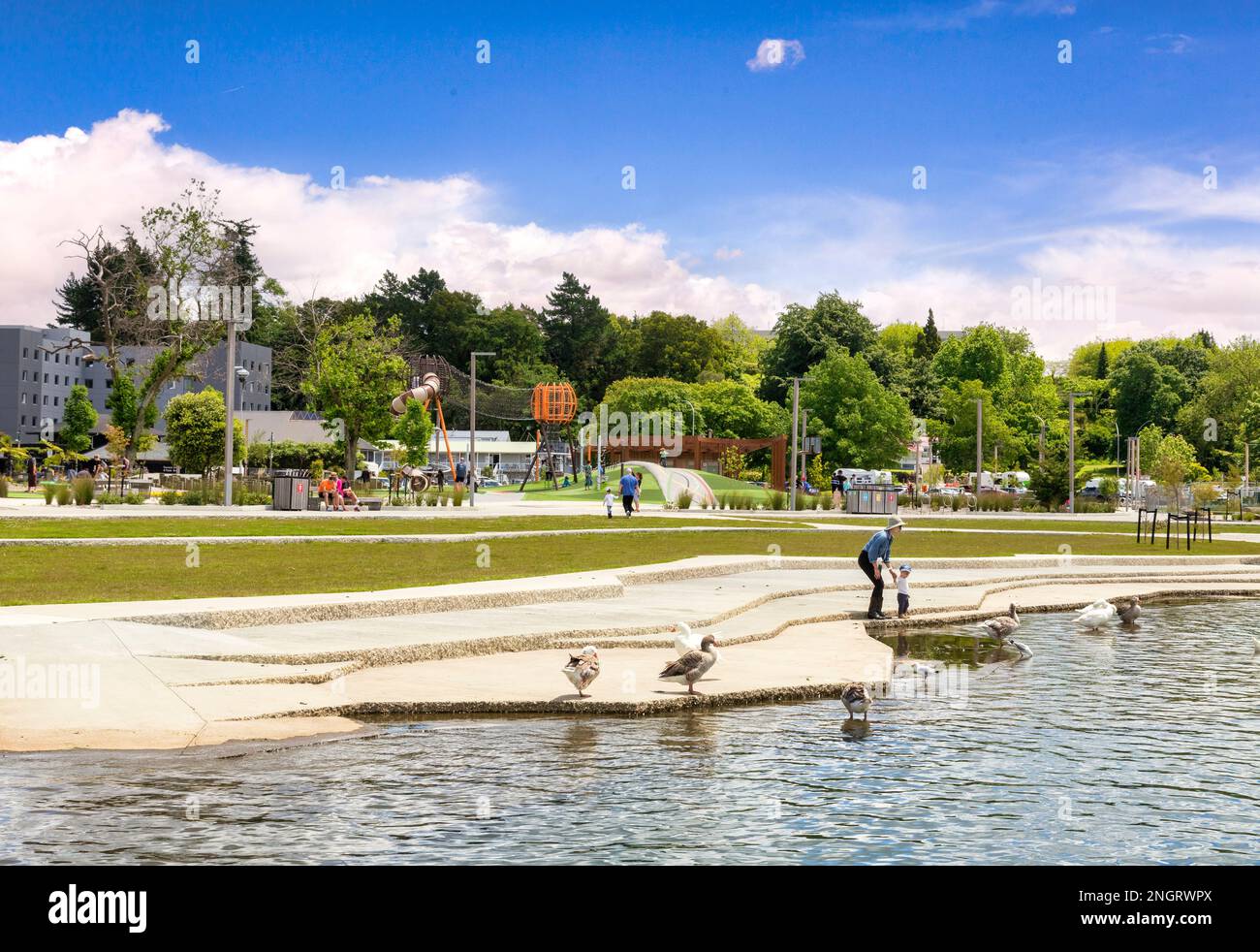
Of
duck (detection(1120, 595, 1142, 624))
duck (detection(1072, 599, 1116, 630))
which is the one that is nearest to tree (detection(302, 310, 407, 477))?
duck (detection(1120, 595, 1142, 624))

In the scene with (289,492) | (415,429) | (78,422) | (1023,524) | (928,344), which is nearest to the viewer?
(289,492)

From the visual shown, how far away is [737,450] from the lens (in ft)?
293

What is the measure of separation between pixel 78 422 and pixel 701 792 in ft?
305

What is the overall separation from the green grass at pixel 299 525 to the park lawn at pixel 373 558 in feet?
9.34

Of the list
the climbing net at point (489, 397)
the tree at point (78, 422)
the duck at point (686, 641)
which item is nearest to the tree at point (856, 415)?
the climbing net at point (489, 397)

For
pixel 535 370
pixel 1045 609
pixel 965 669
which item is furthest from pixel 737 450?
pixel 965 669

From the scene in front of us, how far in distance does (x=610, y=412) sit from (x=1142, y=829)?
104471 mm

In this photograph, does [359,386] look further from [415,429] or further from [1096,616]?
[1096,616]

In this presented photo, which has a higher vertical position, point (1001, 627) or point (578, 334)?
point (578, 334)

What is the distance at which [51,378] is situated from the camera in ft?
359

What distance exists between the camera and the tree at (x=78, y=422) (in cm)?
9031

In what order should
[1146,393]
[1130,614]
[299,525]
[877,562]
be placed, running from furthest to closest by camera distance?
1. [1146,393]
2. [299,525]
3. [1130,614]
4. [877,562]

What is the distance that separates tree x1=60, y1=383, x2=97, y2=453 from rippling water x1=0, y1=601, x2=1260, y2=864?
88.3 meters

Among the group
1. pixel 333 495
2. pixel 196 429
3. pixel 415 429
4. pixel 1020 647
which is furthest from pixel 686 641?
pixel 415 429
